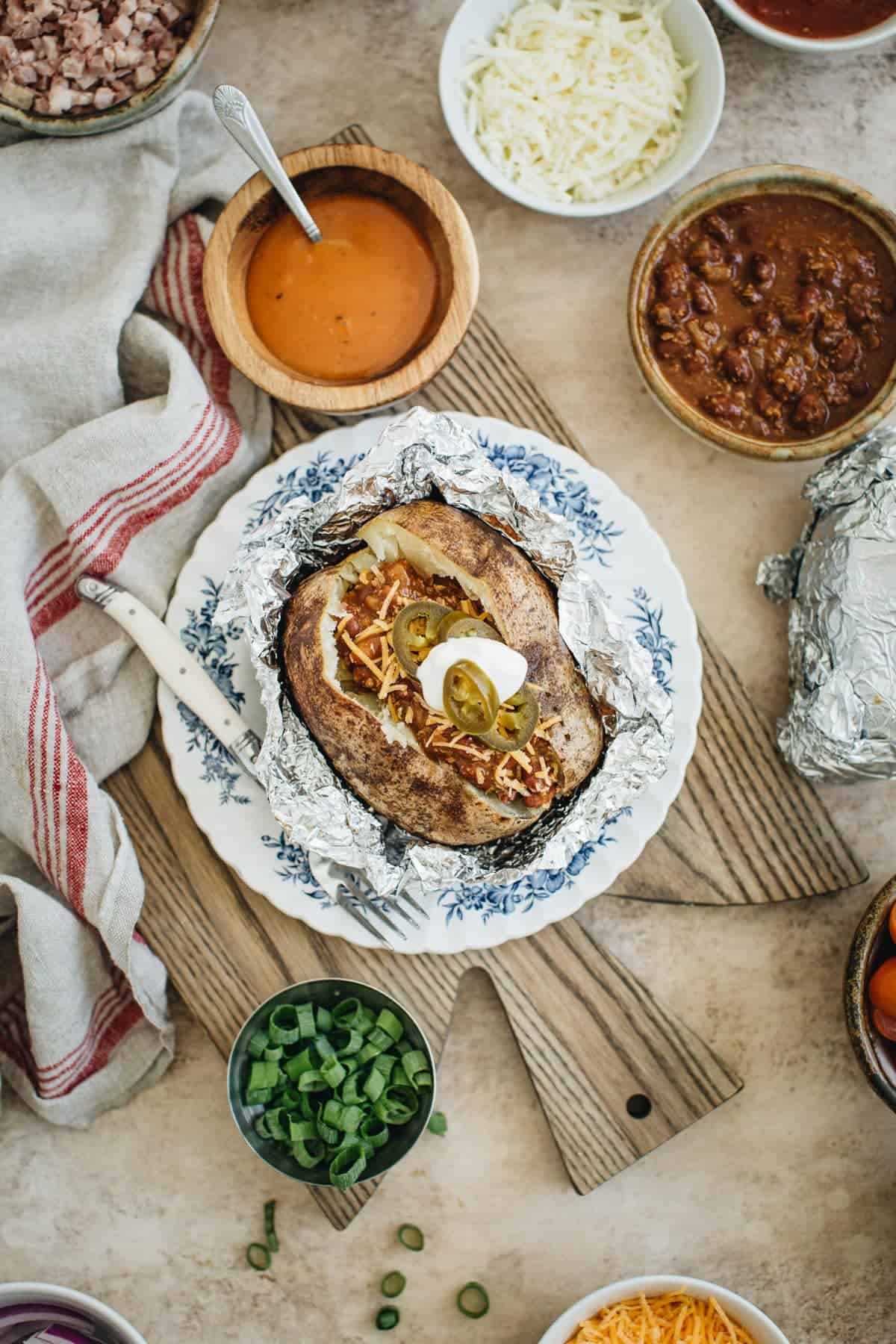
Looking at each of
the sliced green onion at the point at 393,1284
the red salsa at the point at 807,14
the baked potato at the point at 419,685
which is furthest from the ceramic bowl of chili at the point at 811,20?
the sliced green onion at the point at 393,1284

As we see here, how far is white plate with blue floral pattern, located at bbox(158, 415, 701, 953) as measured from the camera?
2412 mm

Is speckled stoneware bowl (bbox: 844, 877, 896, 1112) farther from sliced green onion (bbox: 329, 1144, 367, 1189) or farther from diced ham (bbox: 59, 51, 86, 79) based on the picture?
diced ham (bbox: 59, 51, 86, 79)

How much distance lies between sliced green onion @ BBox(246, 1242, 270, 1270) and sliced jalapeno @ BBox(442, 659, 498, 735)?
1541mm

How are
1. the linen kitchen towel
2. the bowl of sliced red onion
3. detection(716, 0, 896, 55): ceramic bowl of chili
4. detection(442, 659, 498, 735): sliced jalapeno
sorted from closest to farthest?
detection(442, 659, 498, 735): sliced jalapeno
the bowl of sliced red onion
the linen kitchen towel
detection(716, 0, 896, 55): ceramic bowl of chili

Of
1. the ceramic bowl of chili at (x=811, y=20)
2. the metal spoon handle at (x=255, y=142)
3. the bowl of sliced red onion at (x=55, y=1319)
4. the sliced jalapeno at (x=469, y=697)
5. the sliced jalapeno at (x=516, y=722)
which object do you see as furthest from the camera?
the ceramic bowl of chili at (x=811, y=20)

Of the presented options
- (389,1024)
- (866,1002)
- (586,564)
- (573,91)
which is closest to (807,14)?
(573,91)

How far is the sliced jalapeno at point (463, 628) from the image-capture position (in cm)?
201

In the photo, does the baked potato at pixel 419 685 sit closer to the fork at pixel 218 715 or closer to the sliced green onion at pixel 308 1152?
the fork at pixel 218 715

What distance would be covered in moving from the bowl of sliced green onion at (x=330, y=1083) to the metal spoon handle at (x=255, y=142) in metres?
1.70

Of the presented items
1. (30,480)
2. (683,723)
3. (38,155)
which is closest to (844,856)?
(683,723)

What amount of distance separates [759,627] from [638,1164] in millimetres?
1361

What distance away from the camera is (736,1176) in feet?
8.75

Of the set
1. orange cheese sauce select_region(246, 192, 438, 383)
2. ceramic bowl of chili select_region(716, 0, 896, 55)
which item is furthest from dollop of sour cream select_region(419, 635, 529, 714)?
ceramic bowl of chili select_region(716, 0, 896, 55)

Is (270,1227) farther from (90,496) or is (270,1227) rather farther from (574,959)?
(90,496)
